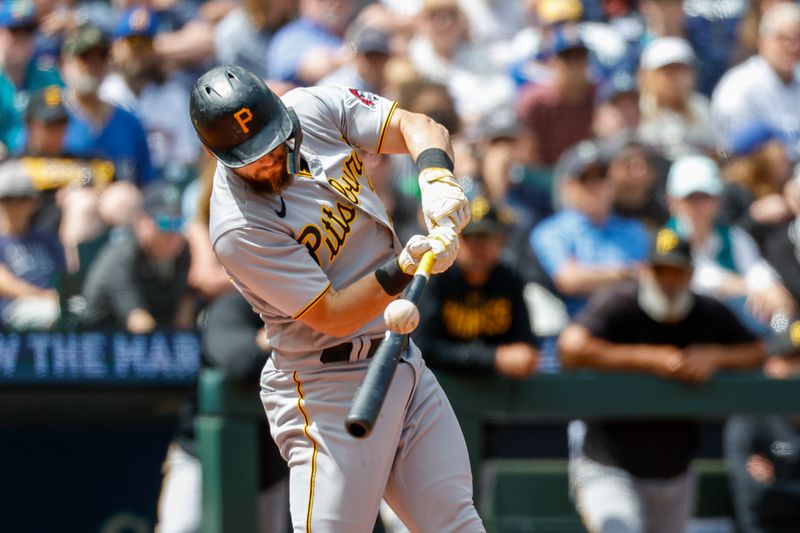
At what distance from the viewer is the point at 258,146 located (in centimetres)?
346

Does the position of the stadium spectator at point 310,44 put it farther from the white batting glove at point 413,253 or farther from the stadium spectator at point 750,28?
the white batting glove at point 413,253

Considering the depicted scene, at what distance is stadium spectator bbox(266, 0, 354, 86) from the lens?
765 centimetres

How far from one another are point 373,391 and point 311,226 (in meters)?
0.71

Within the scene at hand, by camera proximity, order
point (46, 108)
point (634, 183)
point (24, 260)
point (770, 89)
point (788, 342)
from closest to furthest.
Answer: point (788, 342) → point (24, 260) → point (46, 108) → point (634, 183) → point (770, 89)

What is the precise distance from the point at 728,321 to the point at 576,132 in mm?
2456

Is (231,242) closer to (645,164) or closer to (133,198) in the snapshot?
(133,198)

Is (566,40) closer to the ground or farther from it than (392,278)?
closer to the ground

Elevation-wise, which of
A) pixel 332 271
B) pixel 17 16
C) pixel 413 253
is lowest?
pixel 17 16

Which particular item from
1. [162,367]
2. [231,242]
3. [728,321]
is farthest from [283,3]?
[231,242]

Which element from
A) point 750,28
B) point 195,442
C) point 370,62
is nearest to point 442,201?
point 195,442

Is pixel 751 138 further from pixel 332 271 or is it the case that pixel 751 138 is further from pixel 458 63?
pixel 332 271

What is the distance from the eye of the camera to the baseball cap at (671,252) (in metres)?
A: 5.61

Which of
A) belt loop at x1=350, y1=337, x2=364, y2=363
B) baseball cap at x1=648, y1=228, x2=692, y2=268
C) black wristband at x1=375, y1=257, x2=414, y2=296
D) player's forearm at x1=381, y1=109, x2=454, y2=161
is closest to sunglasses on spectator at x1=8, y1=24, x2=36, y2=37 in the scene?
baseball cap at x1=648, y1=228, x2=692, y2=268

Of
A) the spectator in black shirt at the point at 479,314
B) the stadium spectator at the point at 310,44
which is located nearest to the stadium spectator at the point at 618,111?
the stadium spectator at the point at 310,44
